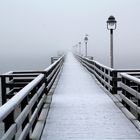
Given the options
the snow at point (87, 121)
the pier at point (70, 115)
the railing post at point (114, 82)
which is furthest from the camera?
the railing post at point (114, 82)

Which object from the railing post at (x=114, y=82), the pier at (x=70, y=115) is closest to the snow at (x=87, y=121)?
the pier at (x=70, y=115)

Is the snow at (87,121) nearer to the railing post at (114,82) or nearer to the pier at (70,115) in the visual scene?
the pier at (70,115)

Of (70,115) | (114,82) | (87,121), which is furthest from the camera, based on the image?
(114,82)

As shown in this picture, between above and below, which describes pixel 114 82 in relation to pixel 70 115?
above

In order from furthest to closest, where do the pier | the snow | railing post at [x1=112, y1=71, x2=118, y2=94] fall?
railing post at [x1=112, y1=71, x2=118, y2=94] < the snow < the pier

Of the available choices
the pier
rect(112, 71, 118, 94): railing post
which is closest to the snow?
the pier

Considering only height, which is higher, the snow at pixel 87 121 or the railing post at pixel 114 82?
the railing post at pixel 114 82

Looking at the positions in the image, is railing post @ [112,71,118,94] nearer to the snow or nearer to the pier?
the pier

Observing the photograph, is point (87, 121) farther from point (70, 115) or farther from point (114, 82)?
point (114, 82)

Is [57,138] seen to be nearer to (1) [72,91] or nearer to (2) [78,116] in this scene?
(2) [78,116]

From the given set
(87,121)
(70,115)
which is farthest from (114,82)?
(87,121)

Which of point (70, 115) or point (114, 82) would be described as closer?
point (70, 115)

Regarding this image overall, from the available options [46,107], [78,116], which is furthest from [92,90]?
[78,116]

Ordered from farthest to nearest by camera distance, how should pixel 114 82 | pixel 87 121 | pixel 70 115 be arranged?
pixel 114 82, pixel 70 115, pixel 87 121
